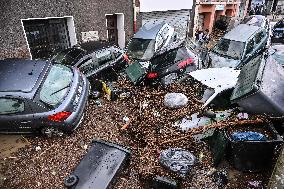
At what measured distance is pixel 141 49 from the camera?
37.3 ft

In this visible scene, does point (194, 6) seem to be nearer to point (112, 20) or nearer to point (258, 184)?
point (112, 20)

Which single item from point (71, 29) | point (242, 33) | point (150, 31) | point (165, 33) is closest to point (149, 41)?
point (150, 31)

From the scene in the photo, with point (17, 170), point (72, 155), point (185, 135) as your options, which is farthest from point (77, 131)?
point (185, 135)

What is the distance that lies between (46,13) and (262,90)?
9.62m

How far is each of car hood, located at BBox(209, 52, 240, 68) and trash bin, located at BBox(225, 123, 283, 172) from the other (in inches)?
197

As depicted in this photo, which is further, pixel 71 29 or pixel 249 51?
pixel 71 29

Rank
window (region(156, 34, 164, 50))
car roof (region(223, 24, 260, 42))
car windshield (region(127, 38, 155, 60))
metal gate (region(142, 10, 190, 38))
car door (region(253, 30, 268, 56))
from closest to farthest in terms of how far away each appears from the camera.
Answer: car roof (region(223, 24, 260, 42)), car door (region(253, 30, 268, 56)), car windshield (region(127, 38, 155, 60)), window (region(156, 34, 164, 50)), metal gate (region(142, 10, 190, 38))

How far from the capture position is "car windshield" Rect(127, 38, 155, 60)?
11117mm

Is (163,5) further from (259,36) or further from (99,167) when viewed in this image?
(99,167)

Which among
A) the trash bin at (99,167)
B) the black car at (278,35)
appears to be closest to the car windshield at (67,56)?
the trash bin at (99,167)

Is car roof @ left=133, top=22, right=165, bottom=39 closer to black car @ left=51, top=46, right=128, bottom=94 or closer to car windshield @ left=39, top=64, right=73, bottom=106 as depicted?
black car @ left=51, top=46, right=128, bottom=94

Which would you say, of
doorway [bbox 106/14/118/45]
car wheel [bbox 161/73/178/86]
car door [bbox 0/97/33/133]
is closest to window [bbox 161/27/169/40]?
car wheel [bbox 161/73/178/86]

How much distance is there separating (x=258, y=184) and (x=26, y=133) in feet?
19.3

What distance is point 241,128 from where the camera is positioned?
581cm
